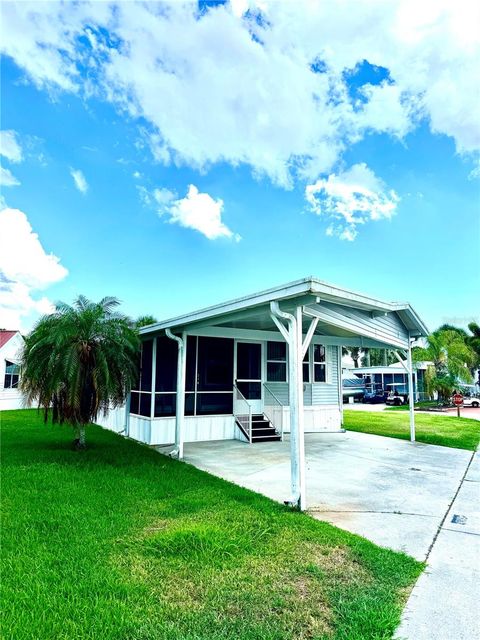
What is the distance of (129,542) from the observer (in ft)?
12.1

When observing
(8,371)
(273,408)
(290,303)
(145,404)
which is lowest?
(273,408)

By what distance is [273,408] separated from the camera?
10.9 metres

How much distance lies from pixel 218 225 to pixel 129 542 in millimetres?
16464

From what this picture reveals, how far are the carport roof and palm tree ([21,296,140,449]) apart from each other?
123 centimetres

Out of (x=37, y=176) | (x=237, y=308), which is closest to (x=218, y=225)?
(x=37, y=176)

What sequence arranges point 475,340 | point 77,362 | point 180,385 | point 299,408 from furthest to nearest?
point 475,340 < point 180,385 < point 77,362 < point 299,408

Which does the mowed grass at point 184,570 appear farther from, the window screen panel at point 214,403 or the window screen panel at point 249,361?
the window screen panel at point 249,361

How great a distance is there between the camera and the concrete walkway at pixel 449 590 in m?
2.48

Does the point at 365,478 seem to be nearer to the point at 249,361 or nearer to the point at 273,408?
the point at 273,408

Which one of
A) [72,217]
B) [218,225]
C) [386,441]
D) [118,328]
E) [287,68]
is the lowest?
[386,441]

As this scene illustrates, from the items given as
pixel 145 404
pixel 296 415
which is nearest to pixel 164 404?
pixel 145 404

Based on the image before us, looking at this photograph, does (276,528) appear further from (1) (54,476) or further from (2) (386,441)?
(2) (386,441)

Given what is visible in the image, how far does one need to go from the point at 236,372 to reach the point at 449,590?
7.92 meters

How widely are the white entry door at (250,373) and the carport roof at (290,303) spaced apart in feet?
9.47
